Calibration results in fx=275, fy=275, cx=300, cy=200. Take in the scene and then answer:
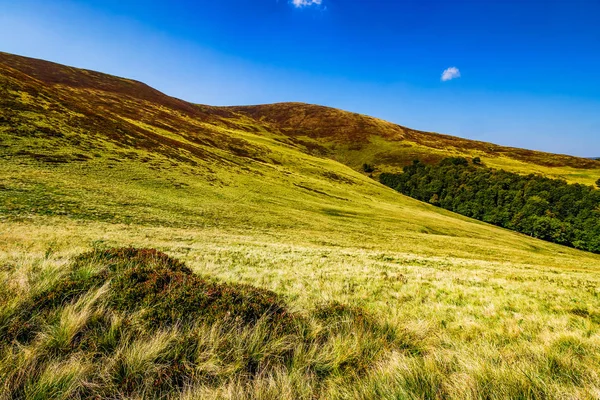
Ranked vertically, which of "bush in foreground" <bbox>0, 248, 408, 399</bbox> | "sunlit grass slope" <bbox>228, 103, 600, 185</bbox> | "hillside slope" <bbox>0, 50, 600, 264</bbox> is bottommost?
"hillside slope" <bbox>0, 50, 600, 264</bbox>

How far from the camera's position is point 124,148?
54.8m

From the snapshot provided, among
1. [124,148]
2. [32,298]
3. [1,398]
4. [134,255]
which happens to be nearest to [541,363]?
[1,398]

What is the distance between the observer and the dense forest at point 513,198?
78625 millimetres

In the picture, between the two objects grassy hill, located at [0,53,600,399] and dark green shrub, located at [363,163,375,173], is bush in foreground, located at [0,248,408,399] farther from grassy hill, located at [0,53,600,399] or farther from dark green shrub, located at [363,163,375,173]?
dark green shrub, located at [363,163,375,173]

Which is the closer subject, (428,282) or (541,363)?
(541,363)

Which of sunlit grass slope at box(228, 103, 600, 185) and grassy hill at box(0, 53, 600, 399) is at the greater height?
sunlit grass slope at box(228, 103, 600, 185)

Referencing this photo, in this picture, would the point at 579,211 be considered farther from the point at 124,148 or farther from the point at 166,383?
the point at 124,148

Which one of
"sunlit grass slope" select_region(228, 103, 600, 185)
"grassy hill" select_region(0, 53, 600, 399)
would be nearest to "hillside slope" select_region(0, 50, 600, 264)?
"grassy hill" select_region(0, 53, 600, 399)

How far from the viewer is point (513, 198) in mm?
92000

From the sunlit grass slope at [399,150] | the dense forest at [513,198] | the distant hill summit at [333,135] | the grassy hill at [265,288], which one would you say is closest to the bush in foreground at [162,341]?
the grassy hill at [265,288]

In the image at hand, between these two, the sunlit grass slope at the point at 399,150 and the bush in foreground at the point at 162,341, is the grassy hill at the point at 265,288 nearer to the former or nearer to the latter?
the bush in foreground at the point at 162,341

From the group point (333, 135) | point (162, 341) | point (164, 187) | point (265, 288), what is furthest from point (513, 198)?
point (162, 341)

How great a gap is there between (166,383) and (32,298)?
2.64 metres

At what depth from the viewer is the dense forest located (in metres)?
78.6
